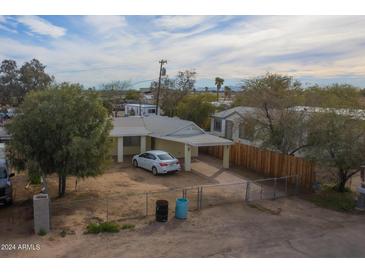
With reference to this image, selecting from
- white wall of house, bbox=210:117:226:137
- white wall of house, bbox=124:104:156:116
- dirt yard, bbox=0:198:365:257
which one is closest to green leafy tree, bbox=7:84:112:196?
dirt yard, bbox=0:198:365:257

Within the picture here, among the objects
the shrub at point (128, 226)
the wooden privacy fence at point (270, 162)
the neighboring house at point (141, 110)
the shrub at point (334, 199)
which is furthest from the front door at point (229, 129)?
the shrub at point (128, 226)

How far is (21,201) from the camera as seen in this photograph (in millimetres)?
14711

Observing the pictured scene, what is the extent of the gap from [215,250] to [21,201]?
935 cm

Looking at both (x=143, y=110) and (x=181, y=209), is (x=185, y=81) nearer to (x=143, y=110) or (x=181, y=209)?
(x=143, y=110)

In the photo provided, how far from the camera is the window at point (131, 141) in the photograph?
1016 inches

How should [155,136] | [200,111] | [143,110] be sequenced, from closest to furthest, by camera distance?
[155,136] < [200,111] < [143,110]

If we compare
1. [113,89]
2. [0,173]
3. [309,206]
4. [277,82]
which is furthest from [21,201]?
[113,89]

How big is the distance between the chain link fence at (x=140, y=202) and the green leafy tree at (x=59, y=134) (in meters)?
1.40

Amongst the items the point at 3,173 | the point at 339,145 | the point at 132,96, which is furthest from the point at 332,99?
the point at 132,96

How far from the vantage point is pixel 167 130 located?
25078 mm

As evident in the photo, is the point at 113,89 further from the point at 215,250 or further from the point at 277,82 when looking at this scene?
the point at 215,250

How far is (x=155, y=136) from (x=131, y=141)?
Answer: 234cm

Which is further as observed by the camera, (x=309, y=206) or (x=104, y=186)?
(x=104, y=186)

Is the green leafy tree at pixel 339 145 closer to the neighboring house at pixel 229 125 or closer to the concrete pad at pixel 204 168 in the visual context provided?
the concrete pad at pixel 204 168
